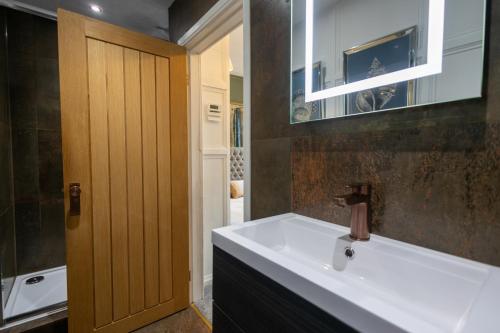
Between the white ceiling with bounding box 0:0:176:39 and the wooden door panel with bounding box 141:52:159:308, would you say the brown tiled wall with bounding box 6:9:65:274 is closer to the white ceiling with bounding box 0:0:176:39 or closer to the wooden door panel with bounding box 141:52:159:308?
the white ceiling with bounding box 0:0:176:39

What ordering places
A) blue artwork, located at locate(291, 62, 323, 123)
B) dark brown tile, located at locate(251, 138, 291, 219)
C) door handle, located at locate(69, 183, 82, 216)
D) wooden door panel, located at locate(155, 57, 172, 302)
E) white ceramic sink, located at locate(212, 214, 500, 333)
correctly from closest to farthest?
white ceramic sink, located at locate(212, 214, 500, 333)
blue artwork, located at locate(291, 62, 323, 123)
dark brown tile, located at locate(251, 138, 291, 219)
door handle, located at locate(69, 183, 82, 216)
wooden door panel, located at locate(155, 57, 172, 302)

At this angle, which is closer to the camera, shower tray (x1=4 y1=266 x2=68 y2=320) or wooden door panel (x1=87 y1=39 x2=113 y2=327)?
wooden door panel (x1=87 y1=39 x2=113 y2=327)

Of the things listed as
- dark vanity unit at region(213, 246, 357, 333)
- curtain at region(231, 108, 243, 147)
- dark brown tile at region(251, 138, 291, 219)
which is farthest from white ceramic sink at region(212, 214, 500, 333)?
curtain at region(231, 108, 243, 147)

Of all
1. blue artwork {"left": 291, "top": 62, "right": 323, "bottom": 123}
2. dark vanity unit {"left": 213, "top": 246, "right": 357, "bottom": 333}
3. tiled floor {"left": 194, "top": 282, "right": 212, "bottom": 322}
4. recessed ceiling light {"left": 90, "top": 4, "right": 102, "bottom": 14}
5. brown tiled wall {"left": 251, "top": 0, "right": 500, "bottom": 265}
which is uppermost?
recessed ceiling light {"left": 90, "top": 4, "right": 102, "bottom": 14}

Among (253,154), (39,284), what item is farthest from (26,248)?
(253,154)

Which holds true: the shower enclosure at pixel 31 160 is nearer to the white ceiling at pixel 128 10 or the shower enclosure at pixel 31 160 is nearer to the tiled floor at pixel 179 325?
the white ceiling at pixel 128 10

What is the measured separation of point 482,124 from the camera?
1.74 feet

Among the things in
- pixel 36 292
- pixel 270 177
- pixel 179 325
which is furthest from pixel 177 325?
pixel 270 177

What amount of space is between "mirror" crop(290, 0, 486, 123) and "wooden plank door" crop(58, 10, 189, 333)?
1.02m

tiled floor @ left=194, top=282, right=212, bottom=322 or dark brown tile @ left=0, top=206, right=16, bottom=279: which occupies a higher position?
dark brown tile @ left=0, top=206, right=16, bottom=279

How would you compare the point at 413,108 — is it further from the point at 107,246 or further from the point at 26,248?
the point at 26,248

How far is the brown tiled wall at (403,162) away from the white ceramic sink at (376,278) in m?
0.07

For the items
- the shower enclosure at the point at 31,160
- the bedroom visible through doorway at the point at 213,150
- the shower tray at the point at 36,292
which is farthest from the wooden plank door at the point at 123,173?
the shower enclosure at the point at 31,160

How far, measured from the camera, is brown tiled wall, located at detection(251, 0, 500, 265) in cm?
53
